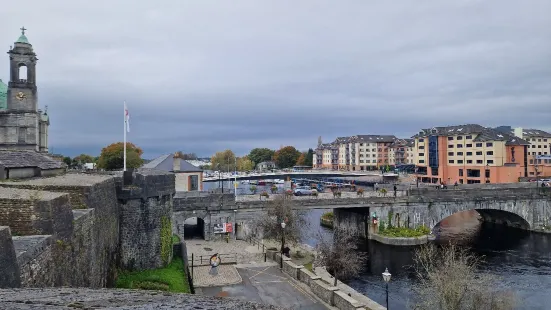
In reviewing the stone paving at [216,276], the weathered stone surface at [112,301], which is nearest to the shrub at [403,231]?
the stone paving at [216,276]

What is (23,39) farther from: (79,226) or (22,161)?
(79,226)

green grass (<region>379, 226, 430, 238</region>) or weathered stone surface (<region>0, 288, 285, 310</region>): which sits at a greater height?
weathered stone surface (<region>0, 288, 285, 310</region>)

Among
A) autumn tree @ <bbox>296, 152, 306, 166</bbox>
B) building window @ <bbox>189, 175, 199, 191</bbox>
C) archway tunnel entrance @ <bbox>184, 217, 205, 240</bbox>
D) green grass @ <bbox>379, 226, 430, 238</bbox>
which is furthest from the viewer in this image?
autumn tree @ <bbox>296, 152, 306, 166</bbox>

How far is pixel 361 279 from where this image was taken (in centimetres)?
3425

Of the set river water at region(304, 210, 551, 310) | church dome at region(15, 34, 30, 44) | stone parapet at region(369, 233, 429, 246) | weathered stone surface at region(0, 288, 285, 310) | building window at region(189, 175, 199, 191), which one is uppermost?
church dome at region(15, 34, 30, 44)

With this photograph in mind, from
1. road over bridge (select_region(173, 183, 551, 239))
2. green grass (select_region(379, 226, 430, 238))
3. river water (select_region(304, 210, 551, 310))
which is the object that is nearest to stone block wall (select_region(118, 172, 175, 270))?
river water (select_region(304, 210, 551, 310))

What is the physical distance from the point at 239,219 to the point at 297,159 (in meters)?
132

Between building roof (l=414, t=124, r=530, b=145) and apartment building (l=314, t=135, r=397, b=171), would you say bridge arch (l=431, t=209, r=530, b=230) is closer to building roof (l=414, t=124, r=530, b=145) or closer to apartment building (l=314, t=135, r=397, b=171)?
building roof (l=414, t=124, r=530, b=145)

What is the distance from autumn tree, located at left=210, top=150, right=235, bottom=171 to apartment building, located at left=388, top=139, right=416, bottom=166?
57767mm

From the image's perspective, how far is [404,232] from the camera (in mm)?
47219

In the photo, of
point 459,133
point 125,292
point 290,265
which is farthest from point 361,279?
point 459,133

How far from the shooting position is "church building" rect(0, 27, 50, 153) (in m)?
43.9

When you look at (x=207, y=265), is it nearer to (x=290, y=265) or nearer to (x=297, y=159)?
(x=290, y=265)

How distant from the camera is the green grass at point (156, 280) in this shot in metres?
21.0
